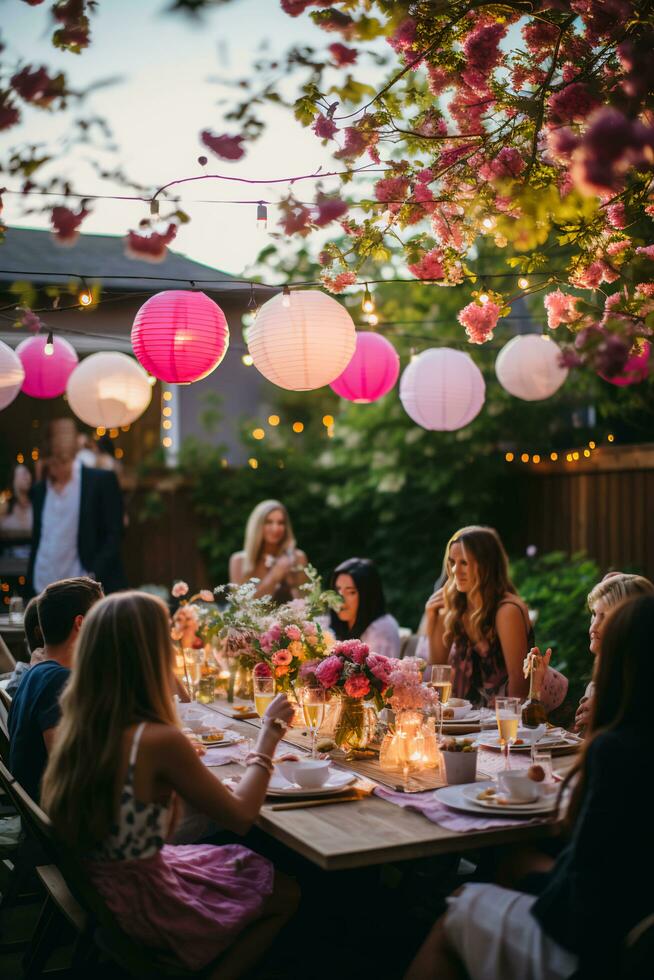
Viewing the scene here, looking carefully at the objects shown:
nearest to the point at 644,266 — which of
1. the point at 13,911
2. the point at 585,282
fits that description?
the point at 585,282

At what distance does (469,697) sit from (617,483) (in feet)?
12.6

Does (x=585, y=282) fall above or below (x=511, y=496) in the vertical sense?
above

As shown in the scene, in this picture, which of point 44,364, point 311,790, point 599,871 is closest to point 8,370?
point 44,364

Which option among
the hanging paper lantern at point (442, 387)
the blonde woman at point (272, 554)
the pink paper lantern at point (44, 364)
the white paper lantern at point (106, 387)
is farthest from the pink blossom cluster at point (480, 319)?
the blonde woman at point (272, 554)

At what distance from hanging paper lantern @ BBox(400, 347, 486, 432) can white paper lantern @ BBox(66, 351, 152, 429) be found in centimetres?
157

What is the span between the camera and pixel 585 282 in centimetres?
358

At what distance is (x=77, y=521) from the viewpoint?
256 inches

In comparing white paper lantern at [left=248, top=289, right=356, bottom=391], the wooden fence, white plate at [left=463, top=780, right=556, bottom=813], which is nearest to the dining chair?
white plate at [left=463, top=780, right=556, bottom=813]

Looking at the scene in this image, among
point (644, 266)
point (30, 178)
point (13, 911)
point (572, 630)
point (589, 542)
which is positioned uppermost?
point (30, 178)

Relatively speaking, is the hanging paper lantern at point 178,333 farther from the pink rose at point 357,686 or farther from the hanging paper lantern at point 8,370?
the pink rose at point 357,686

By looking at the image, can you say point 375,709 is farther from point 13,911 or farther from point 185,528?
point 185,528

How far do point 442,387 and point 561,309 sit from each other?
1.66 metres

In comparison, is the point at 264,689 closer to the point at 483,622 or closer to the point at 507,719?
the point at 507,719

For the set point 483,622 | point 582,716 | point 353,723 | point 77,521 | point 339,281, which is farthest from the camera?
point 77,521
